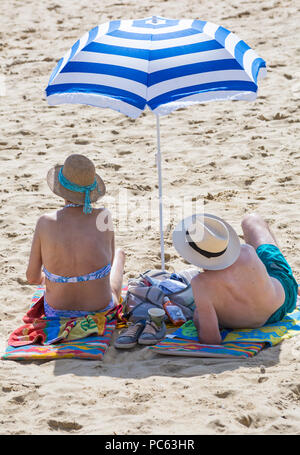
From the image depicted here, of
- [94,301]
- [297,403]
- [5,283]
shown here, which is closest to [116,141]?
[5,283]

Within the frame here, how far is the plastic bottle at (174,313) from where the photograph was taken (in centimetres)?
404

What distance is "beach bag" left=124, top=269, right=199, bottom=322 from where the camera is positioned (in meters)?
4.09

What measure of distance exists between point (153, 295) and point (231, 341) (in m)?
0.64

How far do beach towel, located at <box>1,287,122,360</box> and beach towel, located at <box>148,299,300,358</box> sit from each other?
35 centimetres

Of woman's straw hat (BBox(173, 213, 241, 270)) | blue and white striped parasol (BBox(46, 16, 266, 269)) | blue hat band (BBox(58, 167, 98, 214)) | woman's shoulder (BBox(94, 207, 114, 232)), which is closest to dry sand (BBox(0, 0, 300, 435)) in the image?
woman's straw hat (BBox(173, 213, 241, 270))

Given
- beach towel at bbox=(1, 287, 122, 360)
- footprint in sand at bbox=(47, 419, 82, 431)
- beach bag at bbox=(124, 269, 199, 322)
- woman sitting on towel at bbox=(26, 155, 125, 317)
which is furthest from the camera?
beach bag at bbox=(124, 269, 199, 322)

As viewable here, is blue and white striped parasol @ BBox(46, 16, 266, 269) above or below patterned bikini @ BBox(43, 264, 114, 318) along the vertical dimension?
above

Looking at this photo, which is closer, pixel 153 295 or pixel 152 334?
pixel 152 334

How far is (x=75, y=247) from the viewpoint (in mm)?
3842

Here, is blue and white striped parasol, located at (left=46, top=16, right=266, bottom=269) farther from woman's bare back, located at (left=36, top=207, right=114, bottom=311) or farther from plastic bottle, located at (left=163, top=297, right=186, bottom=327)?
plastic bottle, located at (left=163, top=297, right=186, bottom=327)

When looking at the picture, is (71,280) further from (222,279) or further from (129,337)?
(222,279)

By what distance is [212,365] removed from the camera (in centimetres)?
351

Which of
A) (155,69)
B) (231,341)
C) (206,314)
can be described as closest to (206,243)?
(206,314)

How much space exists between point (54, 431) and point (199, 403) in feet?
2.22
